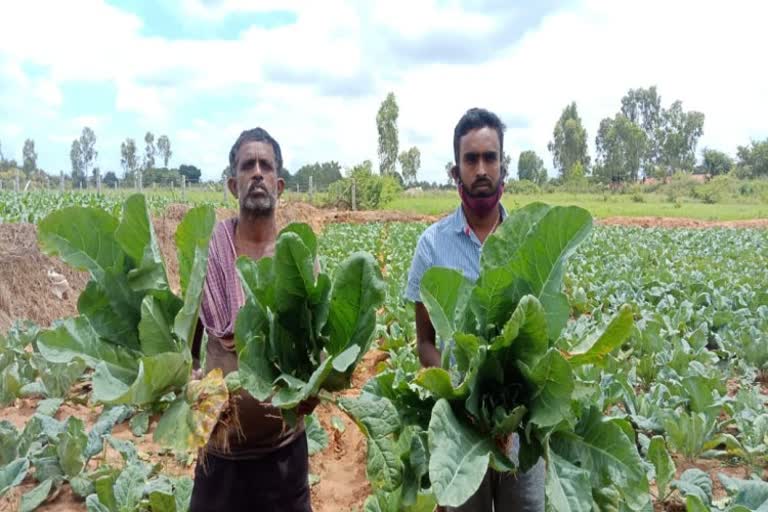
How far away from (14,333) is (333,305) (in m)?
5.75

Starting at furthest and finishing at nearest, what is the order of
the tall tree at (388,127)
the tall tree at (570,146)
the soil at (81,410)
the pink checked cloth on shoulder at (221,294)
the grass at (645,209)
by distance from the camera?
the tall tree at (570,146) < the tall tree at (388,127) < the grass at (645,209) < the soil at (81,410) < the pink checked cloth on shoulder at (221,294)

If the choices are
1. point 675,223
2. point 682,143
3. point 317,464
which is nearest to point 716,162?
point 682,143

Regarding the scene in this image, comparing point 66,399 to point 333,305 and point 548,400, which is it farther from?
point 548,400

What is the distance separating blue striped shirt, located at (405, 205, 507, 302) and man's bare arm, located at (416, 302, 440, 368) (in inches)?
3.2

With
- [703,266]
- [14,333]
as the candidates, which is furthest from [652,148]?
[14,333]

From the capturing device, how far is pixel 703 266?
11.1 meters

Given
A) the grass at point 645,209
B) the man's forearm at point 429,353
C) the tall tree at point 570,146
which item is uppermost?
the tall tree at point 570,146

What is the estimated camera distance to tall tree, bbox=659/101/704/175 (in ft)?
210

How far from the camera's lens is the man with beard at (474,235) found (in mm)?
1977

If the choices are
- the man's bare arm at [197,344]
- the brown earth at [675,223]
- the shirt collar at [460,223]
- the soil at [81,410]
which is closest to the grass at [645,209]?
the brown earth at [675,223]

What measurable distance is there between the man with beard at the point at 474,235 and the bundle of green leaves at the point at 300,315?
0.86 meters

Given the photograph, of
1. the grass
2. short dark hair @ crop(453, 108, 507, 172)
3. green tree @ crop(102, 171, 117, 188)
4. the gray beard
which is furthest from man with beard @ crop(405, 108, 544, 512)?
green tree @ crop(102, 171, 117, 188)

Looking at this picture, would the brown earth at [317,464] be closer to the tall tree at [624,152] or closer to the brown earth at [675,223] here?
the brown earth at [675,223]

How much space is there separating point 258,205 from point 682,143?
70.8 meters
